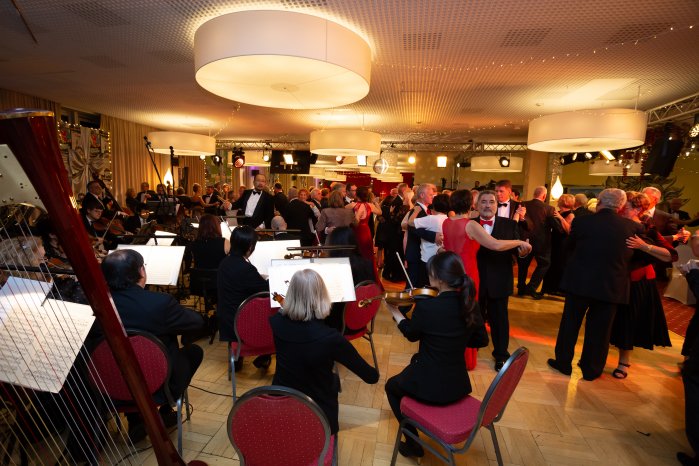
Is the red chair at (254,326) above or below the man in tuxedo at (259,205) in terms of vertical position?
below

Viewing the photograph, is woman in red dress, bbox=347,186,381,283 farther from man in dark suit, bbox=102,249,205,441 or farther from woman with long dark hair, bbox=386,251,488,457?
man in dark suit, bbox=102,249,205,441

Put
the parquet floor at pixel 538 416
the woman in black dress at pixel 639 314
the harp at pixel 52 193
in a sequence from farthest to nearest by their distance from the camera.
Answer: the woman in black dress at pixel 639 314 < the parquet floor at pixel 538 416 < the harp at pixel 52 193

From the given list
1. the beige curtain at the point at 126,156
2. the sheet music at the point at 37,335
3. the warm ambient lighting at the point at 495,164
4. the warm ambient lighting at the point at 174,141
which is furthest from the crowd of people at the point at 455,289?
the warm ambient lighting at the point at 495,164

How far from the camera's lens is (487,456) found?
222cm

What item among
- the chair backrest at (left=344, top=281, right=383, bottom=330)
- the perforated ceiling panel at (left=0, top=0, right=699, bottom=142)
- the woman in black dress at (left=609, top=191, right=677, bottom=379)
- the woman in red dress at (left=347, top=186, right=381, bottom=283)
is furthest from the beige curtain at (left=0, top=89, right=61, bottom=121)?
the woman in black dress at (left=609, top=191, right=677, bottom=379)

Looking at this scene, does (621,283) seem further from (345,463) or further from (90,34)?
(90,34)

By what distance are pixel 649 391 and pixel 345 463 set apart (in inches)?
106

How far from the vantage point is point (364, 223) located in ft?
18.3

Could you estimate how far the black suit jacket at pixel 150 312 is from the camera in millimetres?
1949

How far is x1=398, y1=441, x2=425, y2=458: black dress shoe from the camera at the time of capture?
2154mm

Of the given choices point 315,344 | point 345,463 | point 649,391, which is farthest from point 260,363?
point 649,391

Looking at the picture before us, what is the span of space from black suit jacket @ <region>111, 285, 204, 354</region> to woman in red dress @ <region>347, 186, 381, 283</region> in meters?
2.77

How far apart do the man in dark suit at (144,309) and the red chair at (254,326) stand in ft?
1.04

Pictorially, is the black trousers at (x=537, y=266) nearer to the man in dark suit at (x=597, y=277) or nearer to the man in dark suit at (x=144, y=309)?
the man in dark suit at (x=597, y=277)
